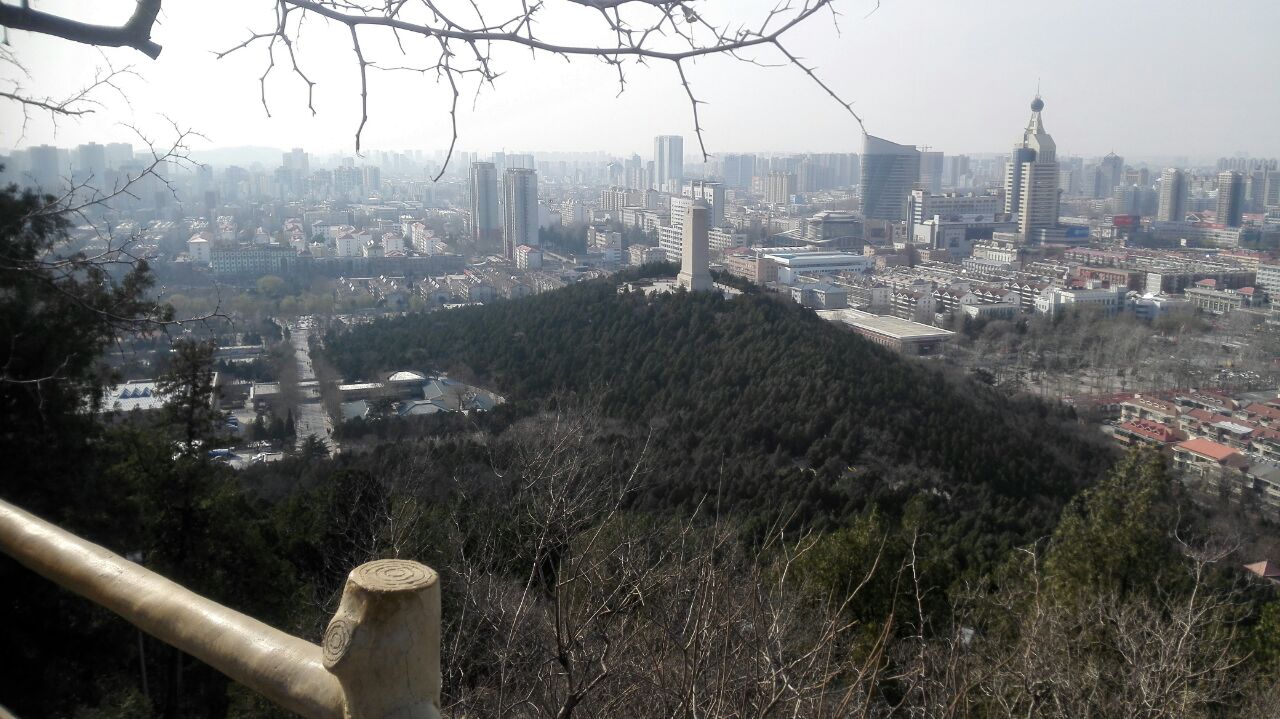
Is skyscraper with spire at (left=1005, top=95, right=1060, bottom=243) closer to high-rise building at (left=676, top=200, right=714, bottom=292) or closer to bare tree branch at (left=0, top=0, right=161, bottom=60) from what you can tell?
high-rise building at (left=676, top=200, right=714, bottom=292)

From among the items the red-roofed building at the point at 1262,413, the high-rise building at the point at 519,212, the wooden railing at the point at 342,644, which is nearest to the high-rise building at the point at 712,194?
the high-rise building at the point at 519,212

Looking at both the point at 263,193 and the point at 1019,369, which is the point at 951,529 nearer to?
the point at 1019,369

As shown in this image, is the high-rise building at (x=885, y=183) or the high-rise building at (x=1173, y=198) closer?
the high-rise building at (x=1173, y=198)

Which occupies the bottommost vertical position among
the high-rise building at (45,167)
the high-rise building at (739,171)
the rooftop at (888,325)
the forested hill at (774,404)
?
the rooftop at (888,325)

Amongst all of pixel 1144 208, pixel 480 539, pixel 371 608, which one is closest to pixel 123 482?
pixel 480 539

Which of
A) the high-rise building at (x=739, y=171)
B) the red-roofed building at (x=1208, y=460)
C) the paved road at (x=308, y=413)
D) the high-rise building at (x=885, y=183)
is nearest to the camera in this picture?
the paved road at (x=308, y=413)

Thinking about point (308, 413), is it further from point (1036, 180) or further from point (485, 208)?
point (1036, 180)

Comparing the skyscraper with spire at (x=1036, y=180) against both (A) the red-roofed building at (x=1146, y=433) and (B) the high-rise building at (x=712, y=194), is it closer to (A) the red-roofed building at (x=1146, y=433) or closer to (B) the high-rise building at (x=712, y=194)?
(B) the high-rise building at (x=712, y=194)
